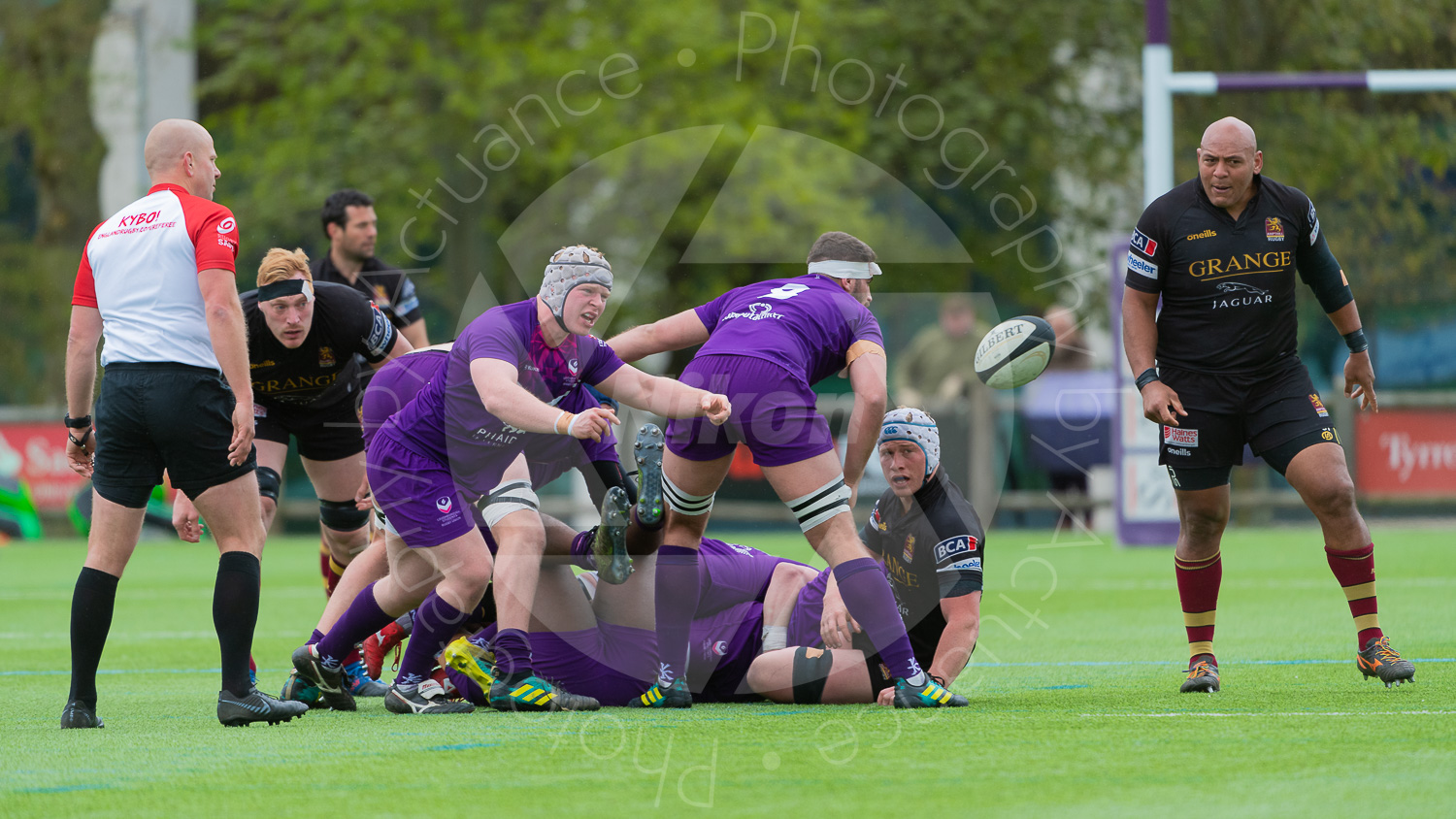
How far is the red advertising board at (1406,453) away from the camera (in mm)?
16891

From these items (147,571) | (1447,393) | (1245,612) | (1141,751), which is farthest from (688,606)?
(1447,393)

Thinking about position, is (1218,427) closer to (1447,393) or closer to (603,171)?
(1447,393)

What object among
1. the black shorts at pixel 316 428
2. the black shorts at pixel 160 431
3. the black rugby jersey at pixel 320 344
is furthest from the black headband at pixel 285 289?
the black shorts at pixel 160 431

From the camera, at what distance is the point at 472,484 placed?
6.30 metres

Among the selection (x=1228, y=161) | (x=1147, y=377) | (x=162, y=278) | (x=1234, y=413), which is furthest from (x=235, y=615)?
(x=1228, y=161)

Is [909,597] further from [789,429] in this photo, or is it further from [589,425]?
[589,425]

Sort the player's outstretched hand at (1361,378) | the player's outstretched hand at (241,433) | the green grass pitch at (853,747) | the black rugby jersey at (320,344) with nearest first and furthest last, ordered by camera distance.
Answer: the green grass pitch at (853,747) < the player's outstretched hand at (241,433) < the player's outstretched hand at (1361,378) < the black rugby jersey at (320,344)

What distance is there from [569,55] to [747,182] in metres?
2.85

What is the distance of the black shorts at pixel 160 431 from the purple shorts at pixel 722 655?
1.91 metres

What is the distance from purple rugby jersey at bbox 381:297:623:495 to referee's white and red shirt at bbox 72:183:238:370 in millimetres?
897

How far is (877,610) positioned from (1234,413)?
1791 millimetres

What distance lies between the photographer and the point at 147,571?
1414 centimetres

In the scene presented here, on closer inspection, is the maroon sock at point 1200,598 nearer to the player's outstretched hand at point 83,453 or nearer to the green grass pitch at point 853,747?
the green grass pitch at point 853,747

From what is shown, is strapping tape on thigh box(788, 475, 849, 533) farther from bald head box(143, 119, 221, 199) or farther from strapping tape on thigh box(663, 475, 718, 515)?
bald head box(143, 119, 221, 199)
